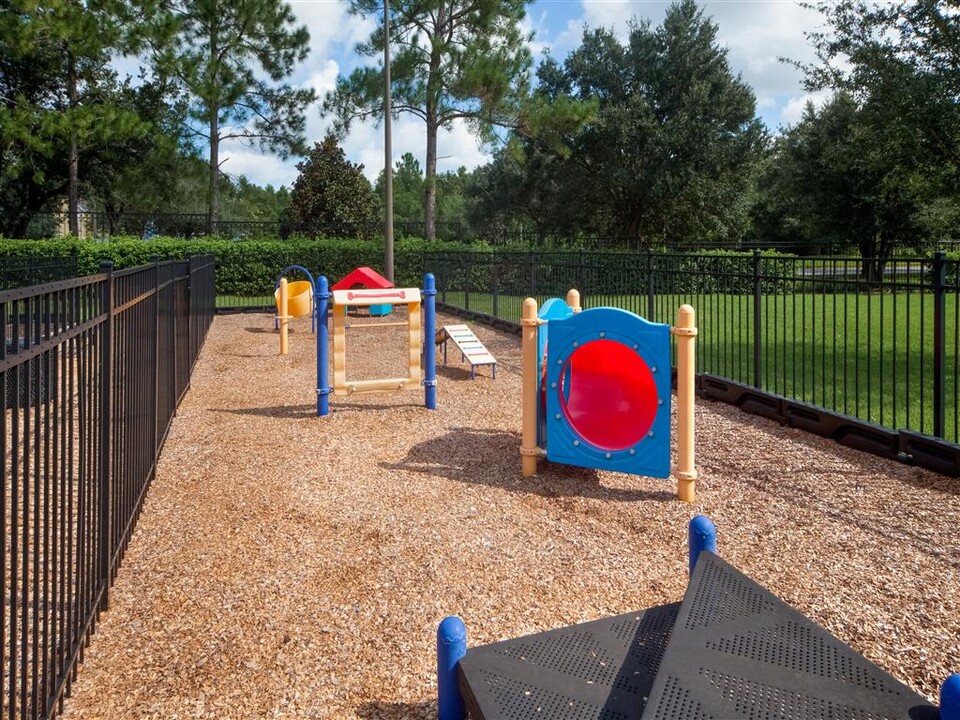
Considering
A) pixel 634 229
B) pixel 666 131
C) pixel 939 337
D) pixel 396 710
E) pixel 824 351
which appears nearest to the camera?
pixel 396 710

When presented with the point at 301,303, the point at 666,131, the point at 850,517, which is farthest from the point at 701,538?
the point at 666,131

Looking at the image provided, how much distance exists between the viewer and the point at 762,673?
7.70ft

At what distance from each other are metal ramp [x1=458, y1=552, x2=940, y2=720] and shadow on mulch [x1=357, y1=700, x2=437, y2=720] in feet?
1.15

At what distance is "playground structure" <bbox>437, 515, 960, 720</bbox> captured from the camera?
2.19 meters

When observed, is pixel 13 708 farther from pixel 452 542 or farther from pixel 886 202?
pixel 886 202

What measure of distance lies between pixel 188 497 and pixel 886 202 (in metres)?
31.2

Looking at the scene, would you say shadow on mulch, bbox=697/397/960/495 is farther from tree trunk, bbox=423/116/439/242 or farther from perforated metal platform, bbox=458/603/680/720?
tree trunk, bbox=423/116/439/242

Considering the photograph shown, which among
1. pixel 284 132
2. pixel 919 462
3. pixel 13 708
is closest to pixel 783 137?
pixel 284 132

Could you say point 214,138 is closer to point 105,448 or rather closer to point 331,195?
point 331,195

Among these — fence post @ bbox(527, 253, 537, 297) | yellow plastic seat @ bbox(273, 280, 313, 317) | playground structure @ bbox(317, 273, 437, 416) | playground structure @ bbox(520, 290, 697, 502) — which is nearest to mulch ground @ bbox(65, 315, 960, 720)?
playground structure @ bbox(520, 290, 697, 502)

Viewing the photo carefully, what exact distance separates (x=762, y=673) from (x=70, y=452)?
262 centimetres

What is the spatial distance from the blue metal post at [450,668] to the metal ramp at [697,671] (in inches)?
1.6

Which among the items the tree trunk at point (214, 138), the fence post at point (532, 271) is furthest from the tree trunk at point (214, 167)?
the fence post at point (532, 271)

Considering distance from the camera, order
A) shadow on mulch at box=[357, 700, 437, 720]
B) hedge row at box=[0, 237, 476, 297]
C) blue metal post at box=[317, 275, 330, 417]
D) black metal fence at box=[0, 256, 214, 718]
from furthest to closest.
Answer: hedge row at box=[0, 237, 476, 297]
blue metal post at box=[317, 275, 330, 417]
shadow on mulch at box=[357, 700, 437, 720]
black metal fence at box=[0, 256, 214, 718]
